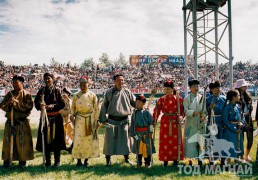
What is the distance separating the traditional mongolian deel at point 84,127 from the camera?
19.1 ft

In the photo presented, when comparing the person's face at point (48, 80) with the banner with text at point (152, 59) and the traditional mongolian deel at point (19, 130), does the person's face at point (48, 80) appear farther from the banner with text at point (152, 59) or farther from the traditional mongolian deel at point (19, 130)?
the banner with text at point (152, 59)

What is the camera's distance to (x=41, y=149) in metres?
5.78

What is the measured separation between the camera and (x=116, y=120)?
234 inches

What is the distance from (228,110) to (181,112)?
2.97ft

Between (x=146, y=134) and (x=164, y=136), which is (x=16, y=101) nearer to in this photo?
(x=146, y=134)

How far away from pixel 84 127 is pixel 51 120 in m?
0.69

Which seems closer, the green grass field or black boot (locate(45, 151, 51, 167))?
the green grass field

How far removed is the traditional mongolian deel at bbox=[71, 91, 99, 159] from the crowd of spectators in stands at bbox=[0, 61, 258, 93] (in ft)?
93.6

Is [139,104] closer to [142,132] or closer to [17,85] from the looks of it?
[142,132]

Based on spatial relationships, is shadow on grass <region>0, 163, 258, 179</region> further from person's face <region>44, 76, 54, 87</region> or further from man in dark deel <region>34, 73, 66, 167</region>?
person's face <region>44, 76, 54, 87</region>

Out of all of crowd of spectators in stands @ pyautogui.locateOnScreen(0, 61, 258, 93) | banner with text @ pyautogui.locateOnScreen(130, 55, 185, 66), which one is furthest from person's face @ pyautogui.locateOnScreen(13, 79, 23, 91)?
banner with text @ pyautogui.locateOnScreen(130, 55, 185, 66)

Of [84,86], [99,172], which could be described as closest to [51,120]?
[84,86]

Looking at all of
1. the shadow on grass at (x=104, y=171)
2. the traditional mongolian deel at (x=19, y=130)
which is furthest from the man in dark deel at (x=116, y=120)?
the traditional mongolian deel at (x=19, y=130)

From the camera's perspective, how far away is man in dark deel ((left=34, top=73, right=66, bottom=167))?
579cm
